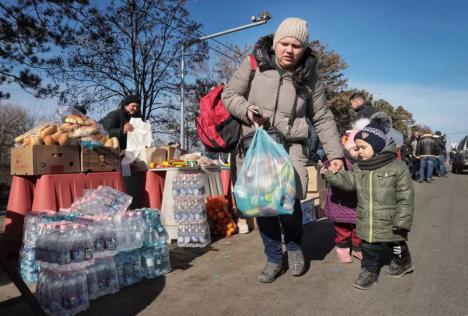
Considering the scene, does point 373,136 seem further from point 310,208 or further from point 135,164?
point 135,164

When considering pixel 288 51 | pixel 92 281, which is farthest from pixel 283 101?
pixel 92 281

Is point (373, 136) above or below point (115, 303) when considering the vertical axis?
above

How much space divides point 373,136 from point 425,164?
41.7 feet

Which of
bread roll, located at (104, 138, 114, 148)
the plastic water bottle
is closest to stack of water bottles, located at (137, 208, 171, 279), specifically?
the plastic water bottle

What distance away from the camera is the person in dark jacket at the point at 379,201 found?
339cm

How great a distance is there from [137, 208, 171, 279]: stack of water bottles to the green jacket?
1856 millimetres

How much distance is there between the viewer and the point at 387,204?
3.45 m

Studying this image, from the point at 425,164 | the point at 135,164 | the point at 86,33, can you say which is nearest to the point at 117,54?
the point at 86,33

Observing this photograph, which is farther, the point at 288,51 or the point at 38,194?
the point at 38,194

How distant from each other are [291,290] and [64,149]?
2932mm

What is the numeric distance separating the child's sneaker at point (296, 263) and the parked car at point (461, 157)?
19294 mm

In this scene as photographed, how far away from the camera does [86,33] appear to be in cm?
1325

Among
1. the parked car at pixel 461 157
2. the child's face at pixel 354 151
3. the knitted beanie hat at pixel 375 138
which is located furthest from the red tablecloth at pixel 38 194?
the parked car at pixel 461 157

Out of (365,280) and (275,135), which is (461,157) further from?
(275,135)
